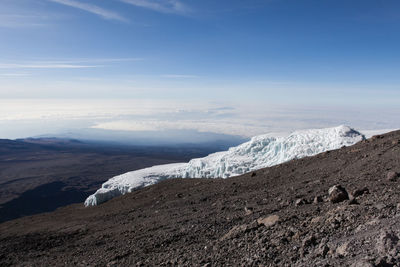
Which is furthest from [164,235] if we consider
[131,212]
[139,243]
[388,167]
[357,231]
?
[388,167]

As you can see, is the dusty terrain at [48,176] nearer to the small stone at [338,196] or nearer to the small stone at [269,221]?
the small stone at [269,221]

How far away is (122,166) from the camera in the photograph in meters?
105

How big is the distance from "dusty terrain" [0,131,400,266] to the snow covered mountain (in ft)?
15.5

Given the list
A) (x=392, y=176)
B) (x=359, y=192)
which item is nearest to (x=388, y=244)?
(x=359, y=192)

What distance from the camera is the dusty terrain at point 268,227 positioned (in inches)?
181

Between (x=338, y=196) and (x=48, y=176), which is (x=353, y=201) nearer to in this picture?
(x=338, y=196)

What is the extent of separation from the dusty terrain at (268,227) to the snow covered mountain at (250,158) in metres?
4.73

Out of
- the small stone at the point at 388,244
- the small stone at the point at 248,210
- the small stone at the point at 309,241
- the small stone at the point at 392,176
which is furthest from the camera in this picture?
the small stone at the point at 248,210

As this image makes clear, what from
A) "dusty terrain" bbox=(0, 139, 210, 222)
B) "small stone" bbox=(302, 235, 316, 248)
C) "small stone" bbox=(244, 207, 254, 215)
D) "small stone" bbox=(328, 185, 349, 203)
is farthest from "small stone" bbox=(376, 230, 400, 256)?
"dusty terrain" bbox=(0, 139, 210, 222)

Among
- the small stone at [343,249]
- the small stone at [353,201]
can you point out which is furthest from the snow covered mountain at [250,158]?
the small stone at [343,249]

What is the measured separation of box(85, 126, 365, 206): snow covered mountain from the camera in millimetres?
19328

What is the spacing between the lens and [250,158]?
2236cm

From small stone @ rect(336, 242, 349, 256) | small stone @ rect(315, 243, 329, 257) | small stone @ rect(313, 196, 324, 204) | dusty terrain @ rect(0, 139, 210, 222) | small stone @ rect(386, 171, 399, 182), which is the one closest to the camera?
small stone @ rect(336, 242, 349, 256)

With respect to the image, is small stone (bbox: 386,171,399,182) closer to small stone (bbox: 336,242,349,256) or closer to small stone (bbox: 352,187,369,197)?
small stone (bbox: 352,187,369,197)
